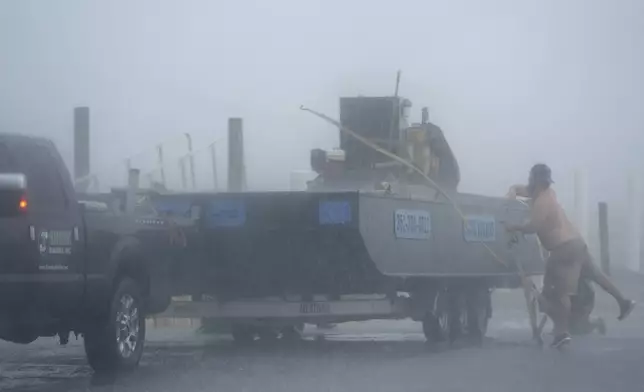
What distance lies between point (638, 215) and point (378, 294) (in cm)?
2613

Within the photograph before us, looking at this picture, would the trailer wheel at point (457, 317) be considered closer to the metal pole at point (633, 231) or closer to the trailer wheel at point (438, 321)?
the trailer wheel at point (438, 321)

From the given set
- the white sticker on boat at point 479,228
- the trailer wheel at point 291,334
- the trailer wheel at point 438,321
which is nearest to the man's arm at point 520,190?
the white sticker on boat at point 479,228

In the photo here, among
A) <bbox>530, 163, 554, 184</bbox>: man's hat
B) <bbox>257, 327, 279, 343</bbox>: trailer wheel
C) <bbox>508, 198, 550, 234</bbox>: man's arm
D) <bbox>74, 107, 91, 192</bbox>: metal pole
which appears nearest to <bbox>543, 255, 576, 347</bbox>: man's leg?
<bbox>508, 198, 550, 234</bbox>: man's arm

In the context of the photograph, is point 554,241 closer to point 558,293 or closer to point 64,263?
point 558,293

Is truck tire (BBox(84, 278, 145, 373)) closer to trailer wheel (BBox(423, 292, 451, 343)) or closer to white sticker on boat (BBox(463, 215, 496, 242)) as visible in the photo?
trailer wheel (BBox(423, 292, 451, 343))

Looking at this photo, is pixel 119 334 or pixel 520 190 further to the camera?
pixel 520 190

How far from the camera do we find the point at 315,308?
1404 centimetres

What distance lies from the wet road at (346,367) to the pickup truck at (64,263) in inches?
16.3

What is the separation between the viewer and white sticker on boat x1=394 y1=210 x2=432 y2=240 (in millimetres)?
14469

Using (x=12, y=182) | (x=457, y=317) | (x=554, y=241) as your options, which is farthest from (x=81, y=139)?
(x=12, y=182)

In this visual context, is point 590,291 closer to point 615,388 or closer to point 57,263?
point 615,388

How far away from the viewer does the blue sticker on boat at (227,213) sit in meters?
14.5

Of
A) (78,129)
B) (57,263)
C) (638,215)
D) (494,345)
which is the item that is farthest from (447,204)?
(638,215)

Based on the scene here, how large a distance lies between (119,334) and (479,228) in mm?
6616
